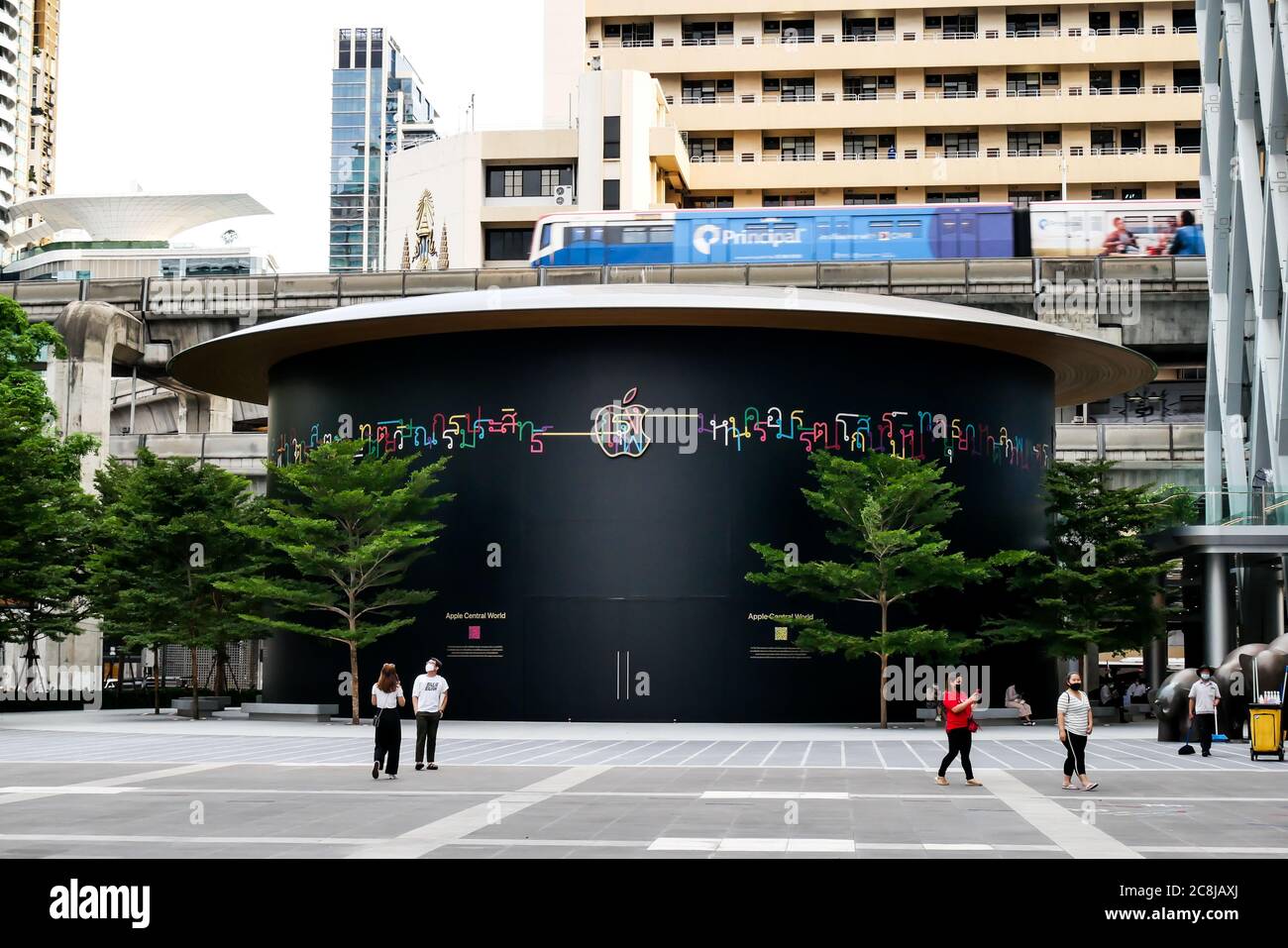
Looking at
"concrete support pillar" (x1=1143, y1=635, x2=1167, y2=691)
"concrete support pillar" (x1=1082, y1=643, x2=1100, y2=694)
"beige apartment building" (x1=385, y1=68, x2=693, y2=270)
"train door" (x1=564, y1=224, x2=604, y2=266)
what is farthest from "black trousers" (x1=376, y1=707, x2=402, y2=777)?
"beige apartment building" (x1=385, y1=68, x2=693, y2=270)

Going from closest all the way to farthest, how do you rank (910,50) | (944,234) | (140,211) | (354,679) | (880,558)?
(880,558) < (354,679) < (944,234) < (910,50) < (140,211)

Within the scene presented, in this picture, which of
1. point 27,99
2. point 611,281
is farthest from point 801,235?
point 27,99

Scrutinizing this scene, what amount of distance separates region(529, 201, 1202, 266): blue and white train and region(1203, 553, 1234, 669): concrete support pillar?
2224cm

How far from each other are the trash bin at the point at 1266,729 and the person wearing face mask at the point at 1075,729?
6.11m

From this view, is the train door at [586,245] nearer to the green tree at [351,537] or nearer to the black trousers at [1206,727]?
the green tree at [351,537]

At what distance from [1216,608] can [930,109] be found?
208 feet

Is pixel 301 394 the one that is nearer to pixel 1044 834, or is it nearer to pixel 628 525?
pixel 628 525

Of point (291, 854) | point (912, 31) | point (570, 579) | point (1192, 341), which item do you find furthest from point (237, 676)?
point (912, 31)

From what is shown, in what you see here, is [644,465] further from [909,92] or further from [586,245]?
[909,92]

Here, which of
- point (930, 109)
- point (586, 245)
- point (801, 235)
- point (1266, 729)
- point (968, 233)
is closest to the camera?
point (1266, 729)

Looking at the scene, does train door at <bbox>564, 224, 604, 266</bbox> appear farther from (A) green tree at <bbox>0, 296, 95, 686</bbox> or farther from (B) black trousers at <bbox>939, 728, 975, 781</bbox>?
(B) black trousers at <bbox>939, 728, 975, 781</bbox>

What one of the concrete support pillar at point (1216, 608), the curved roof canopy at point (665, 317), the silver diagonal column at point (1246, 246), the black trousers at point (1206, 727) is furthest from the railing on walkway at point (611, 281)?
the black trousers at point (1206, 727)

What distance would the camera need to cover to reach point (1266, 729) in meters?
24.7

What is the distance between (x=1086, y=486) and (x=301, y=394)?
63.9ft
